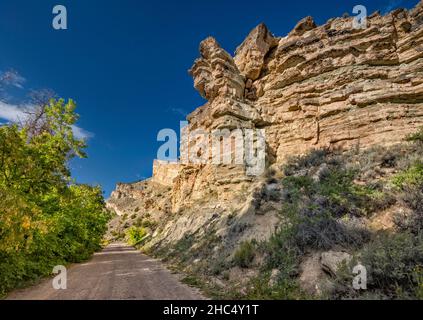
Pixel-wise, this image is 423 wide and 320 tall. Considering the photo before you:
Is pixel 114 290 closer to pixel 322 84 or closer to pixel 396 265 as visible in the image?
pixel 396 265

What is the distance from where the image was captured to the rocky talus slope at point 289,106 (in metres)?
14.9

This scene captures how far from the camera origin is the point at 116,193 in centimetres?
10444

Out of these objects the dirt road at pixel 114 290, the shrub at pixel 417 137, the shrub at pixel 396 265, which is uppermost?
the shrub at pixel 417 137

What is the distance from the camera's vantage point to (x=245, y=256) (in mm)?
9805

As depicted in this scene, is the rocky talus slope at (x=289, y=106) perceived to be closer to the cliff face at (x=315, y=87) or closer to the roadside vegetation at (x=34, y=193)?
the cliff face at (x=315, y=87)

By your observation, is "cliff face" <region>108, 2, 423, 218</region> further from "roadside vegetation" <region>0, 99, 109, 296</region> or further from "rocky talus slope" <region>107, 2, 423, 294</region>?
"roadside vegetation" <region>0, 99, 109, 296</region>

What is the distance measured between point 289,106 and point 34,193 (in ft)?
60.4

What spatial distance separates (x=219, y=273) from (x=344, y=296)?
5.12 m

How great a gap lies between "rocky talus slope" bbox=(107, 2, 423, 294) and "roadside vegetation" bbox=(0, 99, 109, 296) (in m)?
6.77

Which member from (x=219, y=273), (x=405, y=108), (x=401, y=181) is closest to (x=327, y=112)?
(x=405, y=108)

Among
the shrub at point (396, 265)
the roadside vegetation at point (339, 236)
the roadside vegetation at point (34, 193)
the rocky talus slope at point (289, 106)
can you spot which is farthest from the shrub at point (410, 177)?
the roadside vegetation at point (34, 193)

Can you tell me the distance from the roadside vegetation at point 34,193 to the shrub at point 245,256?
7.20 meters

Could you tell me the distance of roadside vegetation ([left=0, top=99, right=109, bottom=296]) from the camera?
8.20 m
